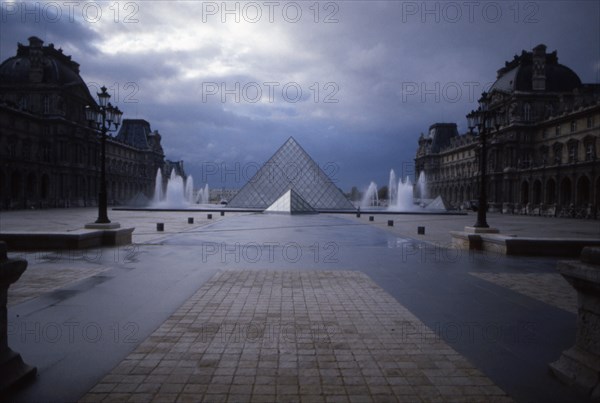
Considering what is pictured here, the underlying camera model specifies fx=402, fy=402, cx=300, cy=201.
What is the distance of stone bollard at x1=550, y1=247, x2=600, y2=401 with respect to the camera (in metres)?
2.95

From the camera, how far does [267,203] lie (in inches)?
1779

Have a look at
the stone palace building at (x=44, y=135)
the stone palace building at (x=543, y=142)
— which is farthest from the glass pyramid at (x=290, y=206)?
the stone palace building at (x=44, y=135)

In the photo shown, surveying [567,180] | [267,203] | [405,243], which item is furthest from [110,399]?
[567,180]

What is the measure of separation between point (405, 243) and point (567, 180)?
38105 millimetres

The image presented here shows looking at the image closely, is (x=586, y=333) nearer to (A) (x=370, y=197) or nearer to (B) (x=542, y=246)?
(B) (x=542, y=246)

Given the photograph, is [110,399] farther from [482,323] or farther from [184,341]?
[482,323]

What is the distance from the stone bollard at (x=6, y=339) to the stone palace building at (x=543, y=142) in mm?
40964

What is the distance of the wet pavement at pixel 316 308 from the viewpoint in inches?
124

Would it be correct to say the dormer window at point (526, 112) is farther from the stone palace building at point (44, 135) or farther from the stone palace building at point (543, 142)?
the stone palace building at point (44, 135)

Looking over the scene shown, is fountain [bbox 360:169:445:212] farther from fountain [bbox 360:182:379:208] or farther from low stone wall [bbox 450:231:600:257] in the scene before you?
low stone wall [bbox 450:231:600:257]

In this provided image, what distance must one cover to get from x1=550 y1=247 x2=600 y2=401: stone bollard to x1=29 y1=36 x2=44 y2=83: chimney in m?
59.9

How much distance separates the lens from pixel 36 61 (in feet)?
163

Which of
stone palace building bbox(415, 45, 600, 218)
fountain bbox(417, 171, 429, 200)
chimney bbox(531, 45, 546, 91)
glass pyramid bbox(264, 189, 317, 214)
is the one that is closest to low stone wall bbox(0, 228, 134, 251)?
glass pyramid bbox(264, 189, 317, 214)

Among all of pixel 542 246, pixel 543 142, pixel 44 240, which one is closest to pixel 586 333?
pixel 542 246
